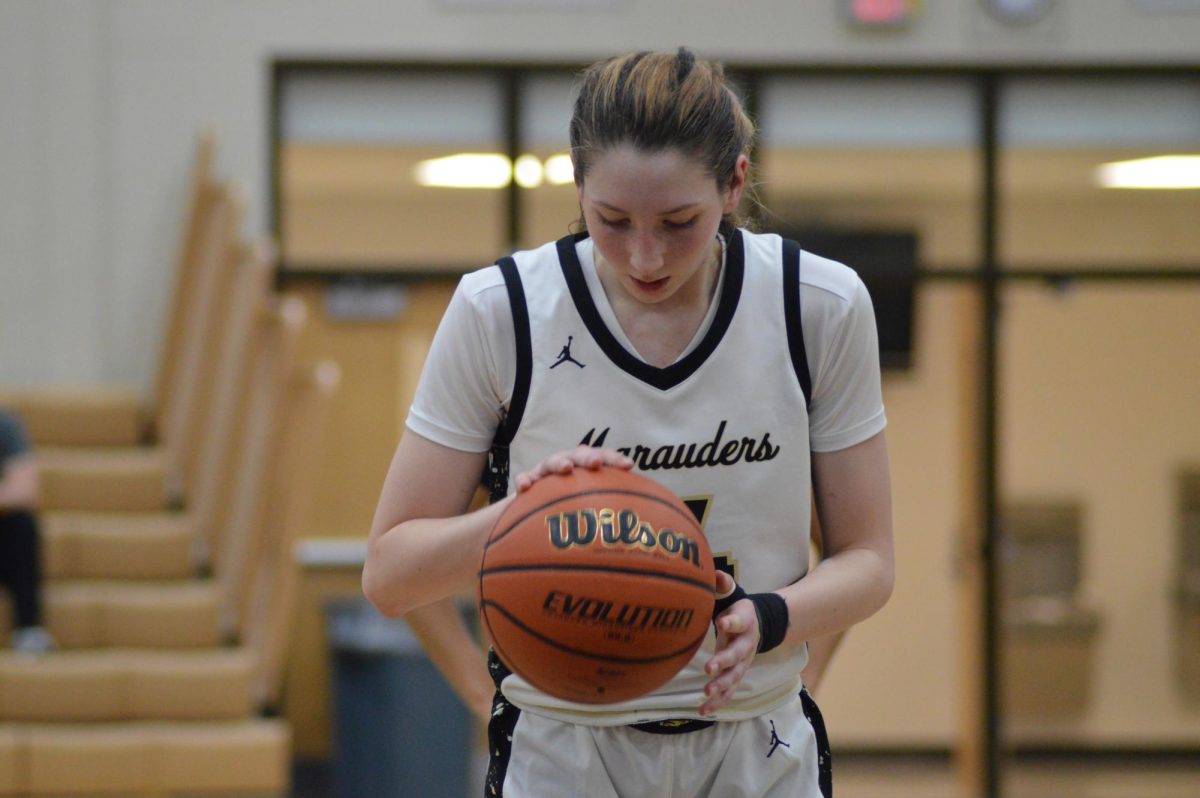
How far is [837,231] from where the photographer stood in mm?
7215

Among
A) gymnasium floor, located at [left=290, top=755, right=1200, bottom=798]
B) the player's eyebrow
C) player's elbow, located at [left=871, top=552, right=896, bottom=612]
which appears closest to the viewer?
the player's eyebrow

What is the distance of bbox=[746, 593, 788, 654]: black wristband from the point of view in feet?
5.73

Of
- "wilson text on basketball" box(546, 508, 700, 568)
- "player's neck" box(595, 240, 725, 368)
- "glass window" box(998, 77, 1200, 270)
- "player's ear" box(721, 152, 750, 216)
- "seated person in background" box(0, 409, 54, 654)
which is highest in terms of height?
"glass window" box(998, 77, 1200, 270)

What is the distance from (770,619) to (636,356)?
37 cm

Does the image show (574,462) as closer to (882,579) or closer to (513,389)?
(513,389)

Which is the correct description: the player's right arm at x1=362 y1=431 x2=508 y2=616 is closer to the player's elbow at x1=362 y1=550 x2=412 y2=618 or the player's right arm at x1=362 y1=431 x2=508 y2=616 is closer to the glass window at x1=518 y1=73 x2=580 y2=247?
the player's elbow at x1=362 y1=550 x2=412 y2=618

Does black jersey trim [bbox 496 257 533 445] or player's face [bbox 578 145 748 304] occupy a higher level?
player's face [bbox 578 145 748 304]

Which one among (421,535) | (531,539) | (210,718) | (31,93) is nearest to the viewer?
(531,539)

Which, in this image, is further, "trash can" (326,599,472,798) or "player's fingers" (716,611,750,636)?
"trash can" (326,599,472,798)

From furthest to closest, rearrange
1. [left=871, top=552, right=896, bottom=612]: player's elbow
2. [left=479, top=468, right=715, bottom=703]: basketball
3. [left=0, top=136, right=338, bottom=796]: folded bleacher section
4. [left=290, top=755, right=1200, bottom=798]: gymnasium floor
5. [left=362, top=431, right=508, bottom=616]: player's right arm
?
[left=290, top=755, right=1200, bottom=798]: gymnasium floor → [left=0, top=136, right=338, bottom=796]: folded bleacher section → [left=871, top=552, right=896, bottom=612]: player's elbow → [left=362, top=431, right=508, bottom=616]: player's right arm → [left=479, top=468, right=715, bottom=703]: basketball

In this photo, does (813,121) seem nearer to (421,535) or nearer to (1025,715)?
(1025,715)

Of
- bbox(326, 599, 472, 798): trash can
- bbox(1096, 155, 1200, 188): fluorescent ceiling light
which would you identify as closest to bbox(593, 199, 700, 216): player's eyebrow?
bbox(326, 599, 472, 798): trash can

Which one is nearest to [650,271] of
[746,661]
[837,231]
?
[746,661]

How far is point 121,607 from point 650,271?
5.21 metres
